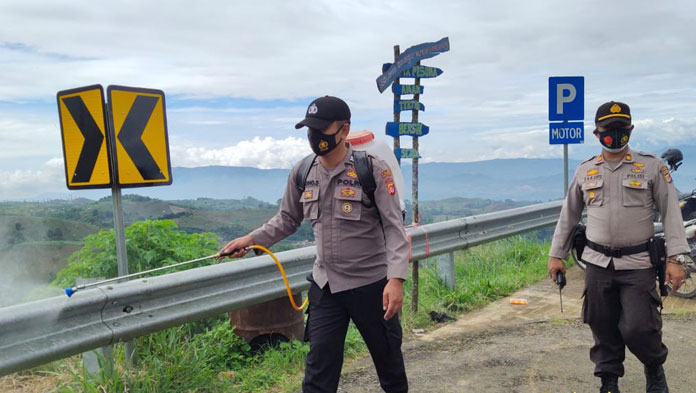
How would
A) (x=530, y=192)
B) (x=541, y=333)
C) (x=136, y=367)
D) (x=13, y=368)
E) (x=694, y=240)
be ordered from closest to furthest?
(x=13, y=368), (x=136, y=367), (x=541, y=333), (x=694, y=240), (x=530, y=192)

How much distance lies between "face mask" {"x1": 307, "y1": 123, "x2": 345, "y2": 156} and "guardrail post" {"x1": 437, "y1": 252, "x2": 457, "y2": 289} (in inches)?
157

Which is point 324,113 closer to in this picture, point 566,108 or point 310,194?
point 310,194

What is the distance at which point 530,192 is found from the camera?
14050cm

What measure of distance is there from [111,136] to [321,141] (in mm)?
1380

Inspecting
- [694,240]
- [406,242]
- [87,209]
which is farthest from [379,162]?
[694,240]

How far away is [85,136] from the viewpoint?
391cm

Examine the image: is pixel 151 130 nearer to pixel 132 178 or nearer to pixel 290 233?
pixel 132 178

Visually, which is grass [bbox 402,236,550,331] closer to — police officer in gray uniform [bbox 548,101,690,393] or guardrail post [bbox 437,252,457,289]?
guardrail post [bbox 437,252,457,289]

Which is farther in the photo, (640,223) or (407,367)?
(407,367)

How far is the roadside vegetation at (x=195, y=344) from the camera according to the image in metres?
4.05

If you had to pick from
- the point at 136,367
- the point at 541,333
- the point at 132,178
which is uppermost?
the point at 132,178

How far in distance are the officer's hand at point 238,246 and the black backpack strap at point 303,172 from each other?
0.42 meters

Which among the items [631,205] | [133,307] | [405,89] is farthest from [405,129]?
[133,307]

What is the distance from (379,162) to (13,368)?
2109 millimetres
